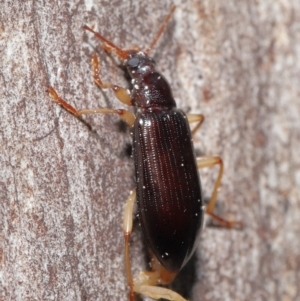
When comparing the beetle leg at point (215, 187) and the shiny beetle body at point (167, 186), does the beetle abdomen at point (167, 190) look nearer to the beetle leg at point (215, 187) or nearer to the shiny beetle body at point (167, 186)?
the shiny beetle body at point (167, 186)

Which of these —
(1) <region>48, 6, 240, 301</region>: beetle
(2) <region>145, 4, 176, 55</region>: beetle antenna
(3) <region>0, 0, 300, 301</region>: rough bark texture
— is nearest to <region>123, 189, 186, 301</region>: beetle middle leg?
(1) <region>48, 6, 240, 301</region>: beetle

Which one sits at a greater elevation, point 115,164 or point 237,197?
point 115,164

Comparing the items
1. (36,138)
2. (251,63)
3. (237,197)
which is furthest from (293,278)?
(36,138)

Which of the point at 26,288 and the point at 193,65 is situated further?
the point at 193,65

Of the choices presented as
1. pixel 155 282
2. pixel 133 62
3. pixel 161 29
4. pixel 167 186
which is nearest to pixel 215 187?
pixel 167 186

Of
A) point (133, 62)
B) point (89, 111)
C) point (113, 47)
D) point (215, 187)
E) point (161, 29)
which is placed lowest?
point (215, 187)

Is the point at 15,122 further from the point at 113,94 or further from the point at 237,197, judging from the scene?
the point at 237,197

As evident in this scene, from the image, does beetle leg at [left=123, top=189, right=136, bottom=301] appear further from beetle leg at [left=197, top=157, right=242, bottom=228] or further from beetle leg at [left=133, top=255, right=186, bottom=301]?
beetle leg at [left=197, top=157, right=242, bottom=228]

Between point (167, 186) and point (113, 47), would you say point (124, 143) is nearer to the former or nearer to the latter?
point (167, 186)
